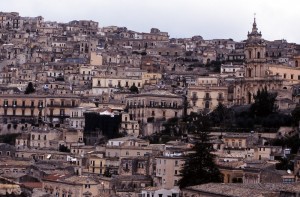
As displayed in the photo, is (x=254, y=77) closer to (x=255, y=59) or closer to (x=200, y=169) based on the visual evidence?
(x=255, y=59)

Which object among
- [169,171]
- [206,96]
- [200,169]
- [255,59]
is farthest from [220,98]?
[200,169]

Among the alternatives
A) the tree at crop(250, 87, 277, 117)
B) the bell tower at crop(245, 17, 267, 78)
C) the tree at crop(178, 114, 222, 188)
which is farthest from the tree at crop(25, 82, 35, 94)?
the tree at crop(178, 114, 222, 188)

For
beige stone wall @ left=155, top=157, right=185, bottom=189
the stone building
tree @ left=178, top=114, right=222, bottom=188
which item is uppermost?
the stone building

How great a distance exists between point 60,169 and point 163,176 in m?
9.62

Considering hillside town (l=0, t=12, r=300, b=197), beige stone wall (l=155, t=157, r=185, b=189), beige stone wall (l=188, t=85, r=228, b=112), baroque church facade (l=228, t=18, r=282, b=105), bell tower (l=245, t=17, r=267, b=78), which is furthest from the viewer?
beige stone wall (l=188, t=85, r=228, b=112)

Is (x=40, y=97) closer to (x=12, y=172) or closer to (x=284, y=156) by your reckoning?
(x=12, y=172)

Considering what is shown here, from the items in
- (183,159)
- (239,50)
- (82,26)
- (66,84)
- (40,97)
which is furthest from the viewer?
(82,26)

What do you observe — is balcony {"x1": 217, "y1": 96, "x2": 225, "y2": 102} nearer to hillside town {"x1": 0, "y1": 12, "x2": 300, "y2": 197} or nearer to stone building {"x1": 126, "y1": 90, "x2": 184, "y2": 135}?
hillside town {"x1": 0, "y1": 12, "x2": 300, "y2": 197}

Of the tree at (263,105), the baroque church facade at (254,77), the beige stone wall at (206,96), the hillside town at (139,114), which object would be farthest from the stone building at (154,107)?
the tree at (263,105)

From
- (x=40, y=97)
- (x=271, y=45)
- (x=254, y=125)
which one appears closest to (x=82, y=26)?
(x=271, y=45)

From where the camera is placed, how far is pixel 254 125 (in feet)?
252

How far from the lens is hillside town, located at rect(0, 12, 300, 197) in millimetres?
61719

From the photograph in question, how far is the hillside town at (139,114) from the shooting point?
61.7m

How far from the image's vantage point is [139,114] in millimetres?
88938
